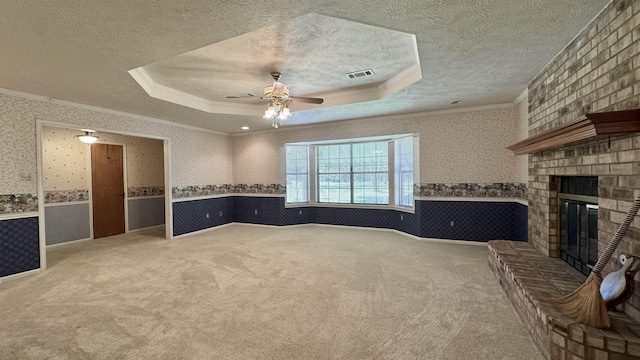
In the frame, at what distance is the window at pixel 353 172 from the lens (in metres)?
6.10

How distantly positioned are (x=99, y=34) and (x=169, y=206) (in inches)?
171

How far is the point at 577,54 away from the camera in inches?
95.0

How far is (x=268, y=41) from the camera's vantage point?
2775mm

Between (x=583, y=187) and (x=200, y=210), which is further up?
(x=583, y=187)

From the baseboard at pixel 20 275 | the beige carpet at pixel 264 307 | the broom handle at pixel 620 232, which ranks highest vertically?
the broom handle at pixel 620 232

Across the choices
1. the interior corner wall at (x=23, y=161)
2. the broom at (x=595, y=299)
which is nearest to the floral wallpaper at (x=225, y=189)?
the interior corner wall at (x=23, y=161)

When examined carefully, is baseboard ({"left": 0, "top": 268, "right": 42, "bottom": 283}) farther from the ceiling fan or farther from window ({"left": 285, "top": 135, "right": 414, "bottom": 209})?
window ({"left": 285, "top": 135, "right": 414, "bottom": 209})

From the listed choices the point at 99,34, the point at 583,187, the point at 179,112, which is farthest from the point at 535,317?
the point at 179,112

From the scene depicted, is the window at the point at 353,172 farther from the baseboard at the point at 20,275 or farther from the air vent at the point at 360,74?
the baseboard at the point at 20,275

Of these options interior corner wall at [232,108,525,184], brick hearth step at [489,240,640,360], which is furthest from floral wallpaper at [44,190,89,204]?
brick hearth step at [489,240,640,360]

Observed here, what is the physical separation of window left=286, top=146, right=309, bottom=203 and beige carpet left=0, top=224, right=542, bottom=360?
2634mm

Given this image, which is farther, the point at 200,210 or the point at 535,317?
the point at 200,210

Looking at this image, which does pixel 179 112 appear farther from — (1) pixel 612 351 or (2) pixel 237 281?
(1) pixel 612 351

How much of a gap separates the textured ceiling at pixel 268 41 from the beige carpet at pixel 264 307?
2.56m
